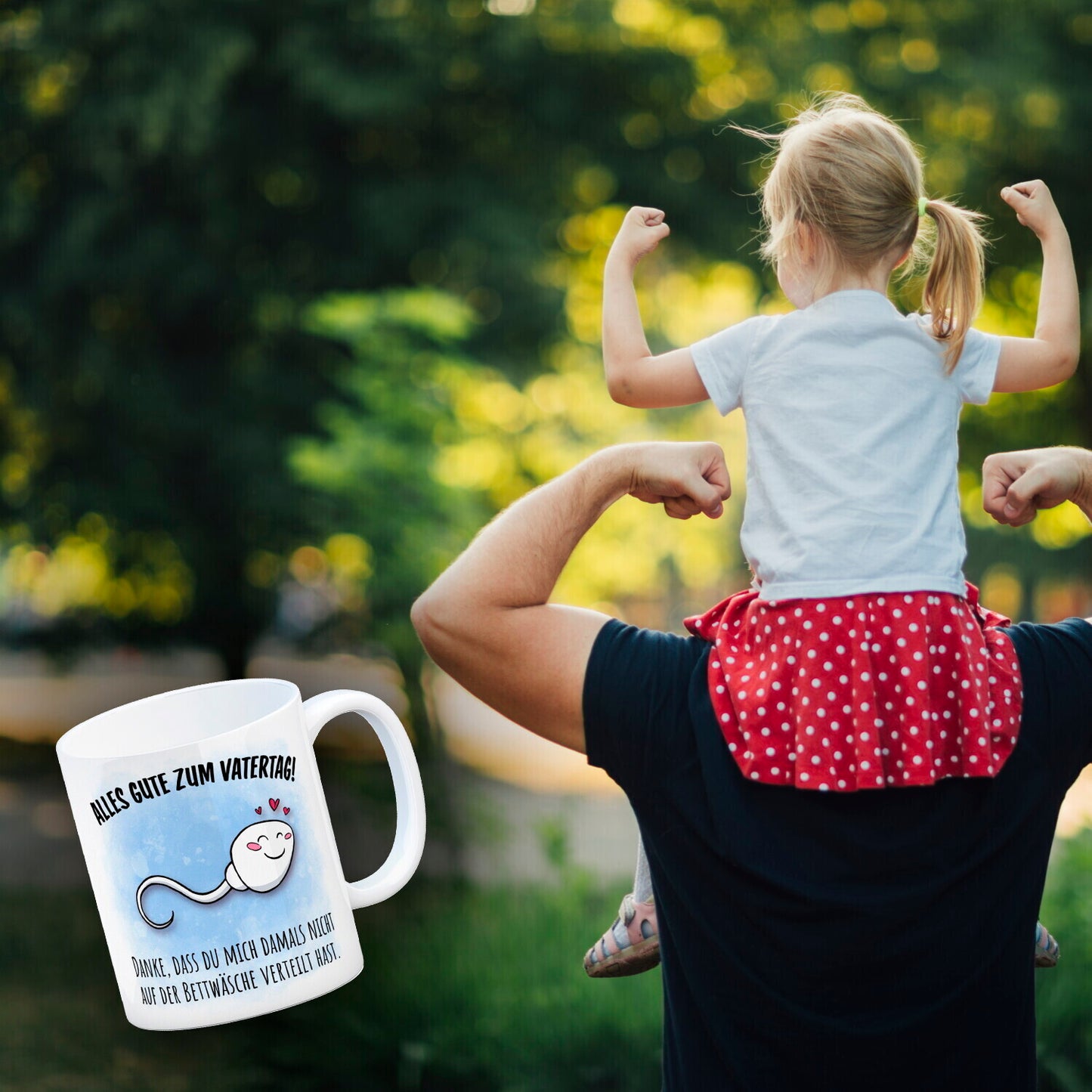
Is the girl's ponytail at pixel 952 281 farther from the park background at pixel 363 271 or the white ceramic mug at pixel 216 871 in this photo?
the park background at pixel 363 271

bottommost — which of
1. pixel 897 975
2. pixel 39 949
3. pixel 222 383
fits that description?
pixel 39 949

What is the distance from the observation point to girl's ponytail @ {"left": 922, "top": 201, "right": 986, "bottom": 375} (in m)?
1.41

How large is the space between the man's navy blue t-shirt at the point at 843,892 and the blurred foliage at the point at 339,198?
4.78 meters

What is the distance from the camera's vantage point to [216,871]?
1.10 metres

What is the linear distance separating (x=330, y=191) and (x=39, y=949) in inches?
Result: 180

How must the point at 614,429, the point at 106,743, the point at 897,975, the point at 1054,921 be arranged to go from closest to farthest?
the point at 106,743, the point at 897,975, the point at 1054,921, the point at 614,429

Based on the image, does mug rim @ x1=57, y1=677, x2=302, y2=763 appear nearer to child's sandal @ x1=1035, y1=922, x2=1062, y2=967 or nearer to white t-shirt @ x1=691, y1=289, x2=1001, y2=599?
white t-shirt @ x1=691, y1=289, x2=1001, y2=599

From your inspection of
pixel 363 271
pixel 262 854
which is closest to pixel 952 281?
pixel 262 854

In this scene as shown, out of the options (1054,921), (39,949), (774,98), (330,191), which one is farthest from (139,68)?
(1054,921)

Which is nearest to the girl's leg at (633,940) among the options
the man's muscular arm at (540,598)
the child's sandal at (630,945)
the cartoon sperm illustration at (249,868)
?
the child's sandal at (630,945)

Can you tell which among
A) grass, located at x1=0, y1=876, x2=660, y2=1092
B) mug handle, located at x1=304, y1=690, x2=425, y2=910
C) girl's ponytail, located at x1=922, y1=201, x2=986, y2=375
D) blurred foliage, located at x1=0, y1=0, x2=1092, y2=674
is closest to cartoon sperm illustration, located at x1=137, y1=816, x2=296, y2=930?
mug handle, located at x1=304, y1=690, x2=425, y2=910

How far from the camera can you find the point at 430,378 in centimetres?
591

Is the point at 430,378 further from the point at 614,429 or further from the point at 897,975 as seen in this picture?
the point at 897,975

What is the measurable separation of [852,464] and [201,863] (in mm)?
795
